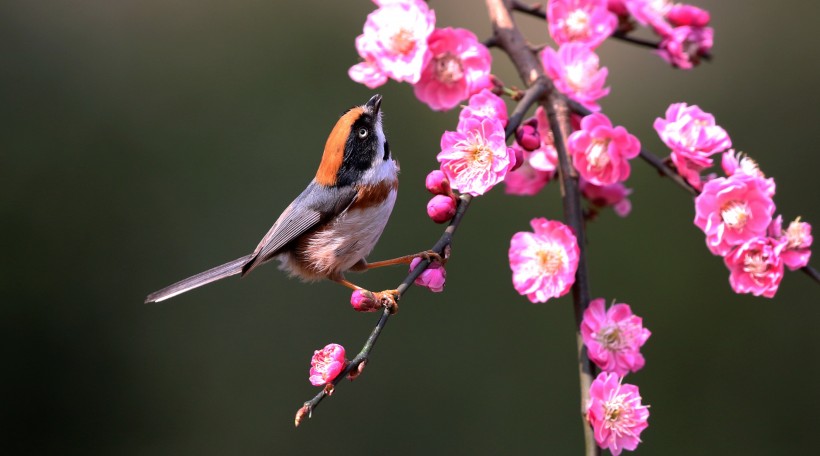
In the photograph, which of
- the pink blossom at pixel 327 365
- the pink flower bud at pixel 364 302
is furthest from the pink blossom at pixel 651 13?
the pink blossom at pixel 327 365

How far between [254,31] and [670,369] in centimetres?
261

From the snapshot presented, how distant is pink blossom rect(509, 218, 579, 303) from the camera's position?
152 cm

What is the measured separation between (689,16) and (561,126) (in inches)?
15.6

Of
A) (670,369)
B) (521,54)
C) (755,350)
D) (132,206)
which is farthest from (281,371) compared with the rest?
(521,54)

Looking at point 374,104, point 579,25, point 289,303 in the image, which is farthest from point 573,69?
point 289,303

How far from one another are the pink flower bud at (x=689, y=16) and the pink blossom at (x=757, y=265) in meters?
0.49

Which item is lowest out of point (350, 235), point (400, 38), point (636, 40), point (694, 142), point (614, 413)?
point (614, 413)

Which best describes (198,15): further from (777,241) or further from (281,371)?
(777,241)

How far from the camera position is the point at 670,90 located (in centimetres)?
461

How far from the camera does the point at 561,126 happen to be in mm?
1639

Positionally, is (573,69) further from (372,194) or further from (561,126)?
(372,194)

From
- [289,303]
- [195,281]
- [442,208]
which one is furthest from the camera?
[289,303]

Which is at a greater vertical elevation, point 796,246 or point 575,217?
point 575,217

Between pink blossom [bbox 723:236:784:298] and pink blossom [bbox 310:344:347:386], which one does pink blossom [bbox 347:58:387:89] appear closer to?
pink blossom [bbox 310:344:347:386]
